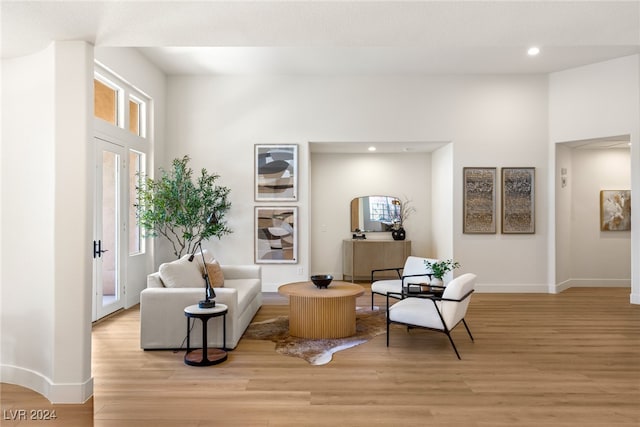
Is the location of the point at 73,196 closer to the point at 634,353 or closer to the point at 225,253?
the point at 225,253

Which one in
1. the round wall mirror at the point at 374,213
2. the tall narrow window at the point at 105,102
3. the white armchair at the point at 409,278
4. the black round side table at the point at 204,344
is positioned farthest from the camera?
the round wall mirror at the point at 374,213

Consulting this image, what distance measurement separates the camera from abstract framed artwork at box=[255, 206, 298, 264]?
7.28m

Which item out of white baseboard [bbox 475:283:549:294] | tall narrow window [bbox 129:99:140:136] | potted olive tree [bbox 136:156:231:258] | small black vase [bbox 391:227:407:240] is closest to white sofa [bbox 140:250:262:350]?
potted olive tree [bbox 136:156:231:258]

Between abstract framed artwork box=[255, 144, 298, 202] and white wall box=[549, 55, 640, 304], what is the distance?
443 cm

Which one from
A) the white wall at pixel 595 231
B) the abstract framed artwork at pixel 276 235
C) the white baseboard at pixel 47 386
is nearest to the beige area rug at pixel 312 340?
the white baseboard at pixel 47 386

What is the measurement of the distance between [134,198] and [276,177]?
228 cm

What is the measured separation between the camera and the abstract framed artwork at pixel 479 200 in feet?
23.8

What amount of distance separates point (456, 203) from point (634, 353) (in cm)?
357

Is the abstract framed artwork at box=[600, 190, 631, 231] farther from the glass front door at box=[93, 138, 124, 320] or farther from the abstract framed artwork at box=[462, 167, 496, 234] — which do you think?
the glass front door at box=[93, 138, 124, 320]

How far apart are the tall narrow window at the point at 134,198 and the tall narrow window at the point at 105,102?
2.04 ft

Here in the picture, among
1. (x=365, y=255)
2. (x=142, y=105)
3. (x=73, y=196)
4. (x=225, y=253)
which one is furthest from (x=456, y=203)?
(x=73, y=196)

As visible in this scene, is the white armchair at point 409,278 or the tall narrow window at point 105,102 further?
the tall narrow window at point 105,102

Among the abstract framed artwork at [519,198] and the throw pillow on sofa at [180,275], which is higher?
the abstract framed artwork at [519,198]

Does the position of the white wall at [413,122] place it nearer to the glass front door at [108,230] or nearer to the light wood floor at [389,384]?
the glass front door at [108,230]
